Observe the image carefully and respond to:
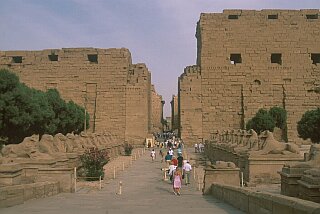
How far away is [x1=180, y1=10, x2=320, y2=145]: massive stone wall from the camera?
1285 inches

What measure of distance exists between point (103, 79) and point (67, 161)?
22.0 meters

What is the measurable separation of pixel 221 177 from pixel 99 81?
83.2 feet

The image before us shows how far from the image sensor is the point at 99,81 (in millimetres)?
34562

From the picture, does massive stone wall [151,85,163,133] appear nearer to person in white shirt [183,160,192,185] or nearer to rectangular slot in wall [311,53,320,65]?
rectangular slot in wall [311,53,320,65]

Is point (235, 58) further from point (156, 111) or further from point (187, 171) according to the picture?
point (187, 171)

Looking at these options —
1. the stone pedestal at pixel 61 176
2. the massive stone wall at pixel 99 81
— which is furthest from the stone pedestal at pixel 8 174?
the massive stone wall at pixel 99 81

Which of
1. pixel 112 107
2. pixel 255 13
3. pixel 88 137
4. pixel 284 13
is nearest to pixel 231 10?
pixel 255 13

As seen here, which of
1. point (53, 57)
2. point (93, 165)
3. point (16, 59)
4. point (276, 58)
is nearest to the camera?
point (93, 165)

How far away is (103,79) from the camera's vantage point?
3456 cm

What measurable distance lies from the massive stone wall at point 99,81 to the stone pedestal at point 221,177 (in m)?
23.1

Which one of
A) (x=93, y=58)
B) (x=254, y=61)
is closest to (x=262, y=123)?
(x=254, y=61)

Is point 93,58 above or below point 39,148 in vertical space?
above

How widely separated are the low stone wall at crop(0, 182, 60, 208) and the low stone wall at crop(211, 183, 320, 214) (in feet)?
11.1

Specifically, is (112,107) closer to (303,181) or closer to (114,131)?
(114,131)
